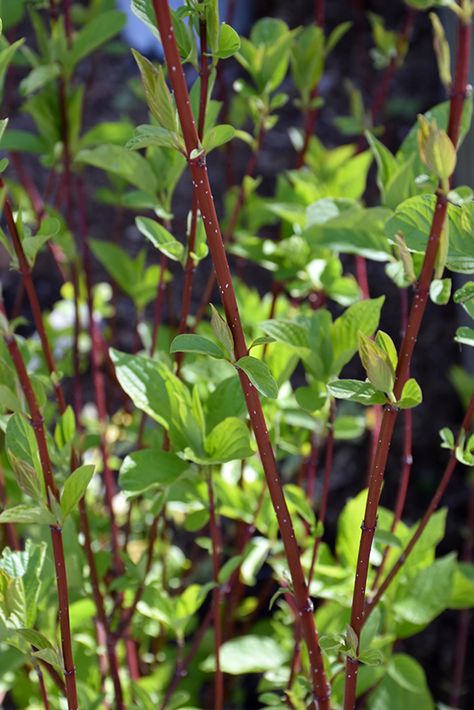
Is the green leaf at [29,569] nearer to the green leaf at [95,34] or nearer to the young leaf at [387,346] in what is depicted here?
the young leaf at [387,346]

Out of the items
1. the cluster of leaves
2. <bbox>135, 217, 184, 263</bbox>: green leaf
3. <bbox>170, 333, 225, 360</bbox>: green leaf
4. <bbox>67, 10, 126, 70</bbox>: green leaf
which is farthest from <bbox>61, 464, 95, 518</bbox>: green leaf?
<bbox>67, 10, 126, 70</bbox>: green leaf

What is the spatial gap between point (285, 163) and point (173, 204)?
367 mm

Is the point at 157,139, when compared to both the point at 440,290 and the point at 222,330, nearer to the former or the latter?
the point at 222,330

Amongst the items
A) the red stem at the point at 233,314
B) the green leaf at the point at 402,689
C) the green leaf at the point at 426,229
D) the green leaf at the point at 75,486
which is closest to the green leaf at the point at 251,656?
the green leaf at the point at 402,689

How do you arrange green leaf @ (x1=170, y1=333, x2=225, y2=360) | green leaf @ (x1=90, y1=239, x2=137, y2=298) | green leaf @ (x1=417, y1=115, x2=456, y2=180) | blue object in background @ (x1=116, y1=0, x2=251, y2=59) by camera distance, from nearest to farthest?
green leaf @ (x1=417, y1=115, x2=456, y2=180) → green leaf @ (x1=170, y1=333, x2=225, y2=360) → green leaf @ (x1=90, y1=239, x2=137, y2=298) → blue object in background @ (x1=116, y1=0, x2=251, y2=59)

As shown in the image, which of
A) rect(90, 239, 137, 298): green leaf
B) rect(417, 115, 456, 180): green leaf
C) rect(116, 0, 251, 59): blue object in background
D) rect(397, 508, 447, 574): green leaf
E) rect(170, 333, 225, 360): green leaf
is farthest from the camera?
rect(116, 0, 251, 59): blue object in background

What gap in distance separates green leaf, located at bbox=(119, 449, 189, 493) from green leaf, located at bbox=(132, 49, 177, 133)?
303 millimetres

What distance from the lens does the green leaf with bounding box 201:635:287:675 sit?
969 millimetres

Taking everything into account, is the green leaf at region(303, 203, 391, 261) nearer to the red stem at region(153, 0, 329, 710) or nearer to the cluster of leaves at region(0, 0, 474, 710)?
the cluster of leaves at region(0, 0, 474, 710)

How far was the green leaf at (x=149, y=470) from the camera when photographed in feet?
2.26

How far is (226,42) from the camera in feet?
1.86

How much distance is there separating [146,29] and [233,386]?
93.9 inches

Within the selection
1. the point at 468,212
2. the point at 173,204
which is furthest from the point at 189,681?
the point at 173,204

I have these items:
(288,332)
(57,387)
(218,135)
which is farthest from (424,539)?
(218,135)
